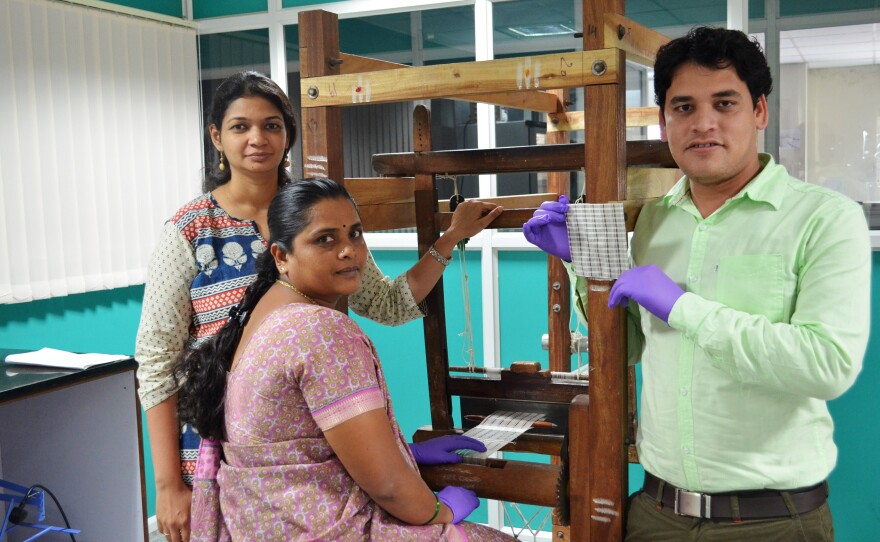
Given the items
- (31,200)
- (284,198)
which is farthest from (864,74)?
(31,200)

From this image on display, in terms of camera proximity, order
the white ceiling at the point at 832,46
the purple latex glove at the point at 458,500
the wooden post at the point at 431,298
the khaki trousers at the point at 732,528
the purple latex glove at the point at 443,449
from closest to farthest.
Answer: the khaki trousers at the point at 732,528 → the purple latex glove at the point at 458,500 → the purple latex glove at the point at 443,449 → the wooden post at the point at 431,298 → the white ceiling at the point at 832,46

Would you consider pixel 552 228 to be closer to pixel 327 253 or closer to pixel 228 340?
pixel 327 253

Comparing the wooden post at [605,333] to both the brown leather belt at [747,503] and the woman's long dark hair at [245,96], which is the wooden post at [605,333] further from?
the woman's long dark hair at [245,96]

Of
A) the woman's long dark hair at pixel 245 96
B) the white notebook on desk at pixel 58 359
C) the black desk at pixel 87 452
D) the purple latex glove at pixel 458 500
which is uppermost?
the woman's long dark hair at pixel 245 96

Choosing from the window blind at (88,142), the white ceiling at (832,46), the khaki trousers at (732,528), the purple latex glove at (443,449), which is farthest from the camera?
the window blind at (88,142)

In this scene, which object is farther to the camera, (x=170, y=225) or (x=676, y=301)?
(x=170, y=225)

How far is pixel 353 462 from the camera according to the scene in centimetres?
150

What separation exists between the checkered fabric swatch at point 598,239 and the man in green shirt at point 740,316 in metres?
0.07

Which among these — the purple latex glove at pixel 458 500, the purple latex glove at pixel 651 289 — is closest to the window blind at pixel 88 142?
the purple latex glove at pixel 458 500

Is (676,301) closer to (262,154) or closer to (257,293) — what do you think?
(257,293)

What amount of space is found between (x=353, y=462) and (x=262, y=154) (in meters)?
0.76

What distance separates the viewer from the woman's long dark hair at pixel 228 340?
5.25 ft

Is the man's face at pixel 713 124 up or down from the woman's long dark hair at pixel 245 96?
down

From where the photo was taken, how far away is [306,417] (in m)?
1.51
